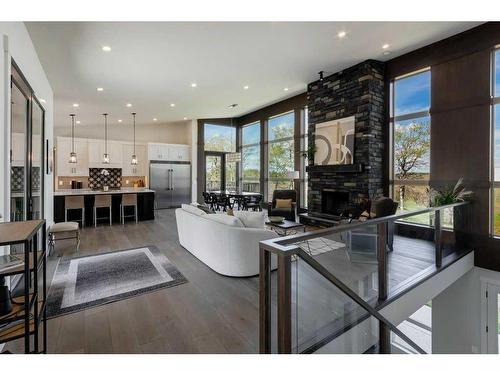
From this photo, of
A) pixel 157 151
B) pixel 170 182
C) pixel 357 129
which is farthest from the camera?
pixel 170 182

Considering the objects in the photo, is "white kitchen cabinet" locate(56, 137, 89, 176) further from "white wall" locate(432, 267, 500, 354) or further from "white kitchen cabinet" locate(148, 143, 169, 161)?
"white wall" locate(432, 267, 500, 354)

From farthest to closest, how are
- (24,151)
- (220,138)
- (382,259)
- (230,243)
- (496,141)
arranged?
(220,138), (496,141), (230,243), (24,151), (382,259)

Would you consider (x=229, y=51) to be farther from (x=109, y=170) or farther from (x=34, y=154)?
(x=109, y=170)

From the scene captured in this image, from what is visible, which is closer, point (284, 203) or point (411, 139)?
point (411, 139)

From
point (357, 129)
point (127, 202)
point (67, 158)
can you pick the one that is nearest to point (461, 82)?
point (357, 129)

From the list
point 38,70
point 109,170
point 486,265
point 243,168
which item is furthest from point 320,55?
point 109,170

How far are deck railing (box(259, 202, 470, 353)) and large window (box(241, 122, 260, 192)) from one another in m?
6.73

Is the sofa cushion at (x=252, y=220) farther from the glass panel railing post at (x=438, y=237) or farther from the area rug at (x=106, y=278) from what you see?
the glass panel railing post at (x=438, y=237)

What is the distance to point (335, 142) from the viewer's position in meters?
6.16

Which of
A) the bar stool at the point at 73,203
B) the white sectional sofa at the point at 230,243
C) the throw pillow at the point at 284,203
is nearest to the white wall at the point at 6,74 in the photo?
the white sectional sofa at the point at 230,243

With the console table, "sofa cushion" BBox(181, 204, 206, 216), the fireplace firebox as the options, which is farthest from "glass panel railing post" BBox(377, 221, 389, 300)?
the fireplace firebox

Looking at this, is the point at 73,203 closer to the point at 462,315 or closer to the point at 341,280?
the point at 341,280

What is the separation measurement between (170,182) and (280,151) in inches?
177

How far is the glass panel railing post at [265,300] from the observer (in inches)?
64.2
